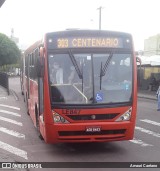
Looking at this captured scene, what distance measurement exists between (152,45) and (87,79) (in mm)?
57342

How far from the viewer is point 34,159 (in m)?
9.12

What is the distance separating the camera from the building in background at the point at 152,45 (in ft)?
206

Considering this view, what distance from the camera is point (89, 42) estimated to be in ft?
31.8

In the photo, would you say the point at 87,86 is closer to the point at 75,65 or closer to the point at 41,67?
the point at 75,65

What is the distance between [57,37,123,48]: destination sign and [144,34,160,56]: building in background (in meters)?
52.8

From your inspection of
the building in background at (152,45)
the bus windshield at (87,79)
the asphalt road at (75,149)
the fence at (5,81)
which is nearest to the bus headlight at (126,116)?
the bus windshield at (87,79)

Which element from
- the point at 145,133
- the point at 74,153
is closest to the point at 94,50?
the point at 74,153

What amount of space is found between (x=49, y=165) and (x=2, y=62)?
64317mm

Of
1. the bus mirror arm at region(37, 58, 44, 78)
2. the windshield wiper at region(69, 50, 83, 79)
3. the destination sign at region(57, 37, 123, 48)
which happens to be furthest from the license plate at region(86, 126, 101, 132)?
the destination sign at region(57, 37, 123, 48)

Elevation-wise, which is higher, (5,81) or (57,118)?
(57,118)

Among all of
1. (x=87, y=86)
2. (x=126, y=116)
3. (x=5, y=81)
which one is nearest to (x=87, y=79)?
(x=87, y=86)

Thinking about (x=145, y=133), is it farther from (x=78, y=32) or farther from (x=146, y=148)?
(x=78, y=32)

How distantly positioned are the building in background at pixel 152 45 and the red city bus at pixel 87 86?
5299 cm

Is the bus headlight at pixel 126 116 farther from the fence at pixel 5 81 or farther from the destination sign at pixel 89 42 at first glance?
the fence at pixel 5 81
